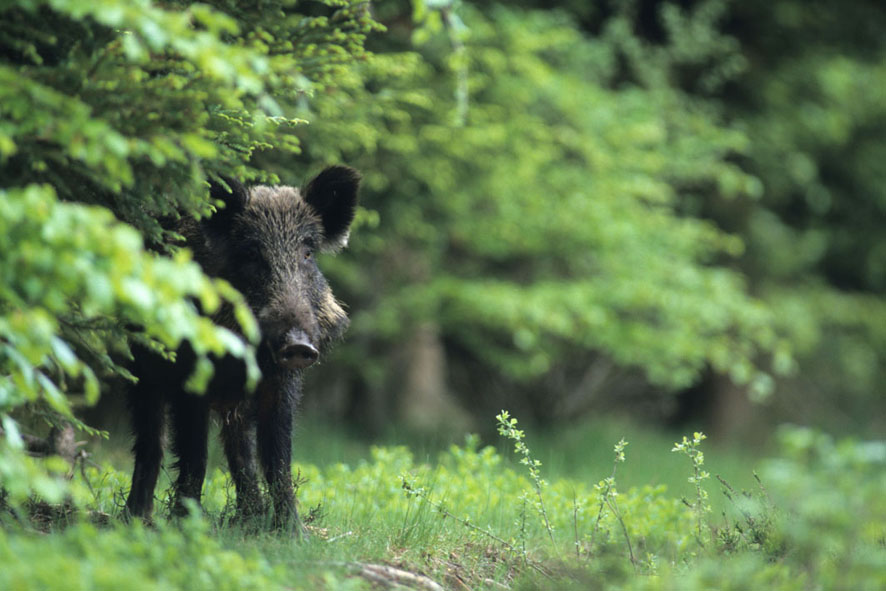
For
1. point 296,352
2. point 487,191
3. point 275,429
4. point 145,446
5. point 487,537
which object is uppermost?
point 487,191

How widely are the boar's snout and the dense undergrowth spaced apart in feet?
2.24

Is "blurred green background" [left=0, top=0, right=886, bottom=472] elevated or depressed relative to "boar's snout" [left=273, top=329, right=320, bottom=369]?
elevated

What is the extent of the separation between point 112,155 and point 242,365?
2.02m

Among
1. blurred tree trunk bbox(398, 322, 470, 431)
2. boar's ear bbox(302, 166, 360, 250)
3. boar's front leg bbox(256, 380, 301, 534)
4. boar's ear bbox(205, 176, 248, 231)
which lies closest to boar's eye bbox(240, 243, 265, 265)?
boar's ear bbox(205, 176, 248, 231)

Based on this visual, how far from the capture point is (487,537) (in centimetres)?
448

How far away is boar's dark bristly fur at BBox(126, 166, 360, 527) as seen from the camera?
15.2ft

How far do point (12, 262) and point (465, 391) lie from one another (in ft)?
42.9

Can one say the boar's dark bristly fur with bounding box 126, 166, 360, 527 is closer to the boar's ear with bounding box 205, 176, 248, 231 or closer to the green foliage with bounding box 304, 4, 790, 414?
the boar's ear with bounding box 205, 176, 248, 231

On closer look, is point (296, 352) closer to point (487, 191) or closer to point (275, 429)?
point (275, 429)

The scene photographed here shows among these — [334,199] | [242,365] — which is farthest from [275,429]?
[334,199]

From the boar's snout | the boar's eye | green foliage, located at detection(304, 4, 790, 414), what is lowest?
the boar's snout

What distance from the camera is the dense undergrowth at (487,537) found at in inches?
104

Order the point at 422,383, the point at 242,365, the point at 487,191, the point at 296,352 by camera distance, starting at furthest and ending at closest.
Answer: the point at 422,383 → the point at 487,191 → the point at 242,365 → the point at 296,352

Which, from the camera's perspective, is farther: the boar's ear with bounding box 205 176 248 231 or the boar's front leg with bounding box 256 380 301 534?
the boar's ear with bounding box 205 176 248 231
